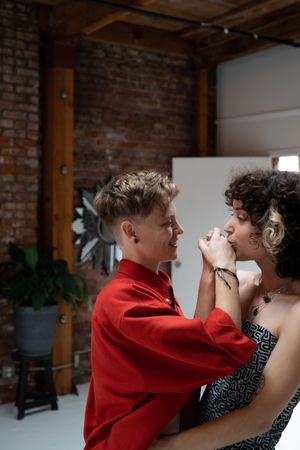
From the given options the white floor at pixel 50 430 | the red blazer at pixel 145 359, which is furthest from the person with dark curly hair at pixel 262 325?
the white floor at pixel 50 430

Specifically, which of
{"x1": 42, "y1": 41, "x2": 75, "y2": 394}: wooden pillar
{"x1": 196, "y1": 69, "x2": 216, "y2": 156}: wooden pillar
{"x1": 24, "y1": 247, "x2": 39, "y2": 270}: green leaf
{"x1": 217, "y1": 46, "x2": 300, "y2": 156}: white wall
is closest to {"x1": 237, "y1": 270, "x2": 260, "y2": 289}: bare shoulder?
{"x1": 24, "y1": 247, "x2": 39, "y2": 270}: green leaf

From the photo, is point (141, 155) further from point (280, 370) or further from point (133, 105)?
point (280, 370)

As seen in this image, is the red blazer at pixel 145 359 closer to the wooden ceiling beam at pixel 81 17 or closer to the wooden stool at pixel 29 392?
the wooden stool at pixel 29 392

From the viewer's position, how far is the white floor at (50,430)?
3652 mm

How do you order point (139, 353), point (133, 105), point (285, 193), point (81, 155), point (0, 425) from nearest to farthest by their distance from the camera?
point (139, 353) < point (285, 193) < point (0, 425) < point (81, 155) < point (133, 105)

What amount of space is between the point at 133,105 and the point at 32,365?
267 centimetres

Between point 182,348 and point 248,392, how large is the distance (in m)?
0.28

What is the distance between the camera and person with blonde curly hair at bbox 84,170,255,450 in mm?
1173

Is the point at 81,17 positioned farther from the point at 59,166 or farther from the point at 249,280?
the point at 249,280

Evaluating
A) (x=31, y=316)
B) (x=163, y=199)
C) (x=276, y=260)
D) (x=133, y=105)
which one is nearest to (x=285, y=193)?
(x=276, y=260)

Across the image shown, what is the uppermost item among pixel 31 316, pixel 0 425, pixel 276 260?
pixel 276 260

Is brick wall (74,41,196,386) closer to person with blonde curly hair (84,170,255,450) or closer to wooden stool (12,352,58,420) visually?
wooden stool (12,352,58,420)

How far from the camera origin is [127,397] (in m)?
1.26

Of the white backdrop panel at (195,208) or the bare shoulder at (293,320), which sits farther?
the white backdrop panel at (195,208)
